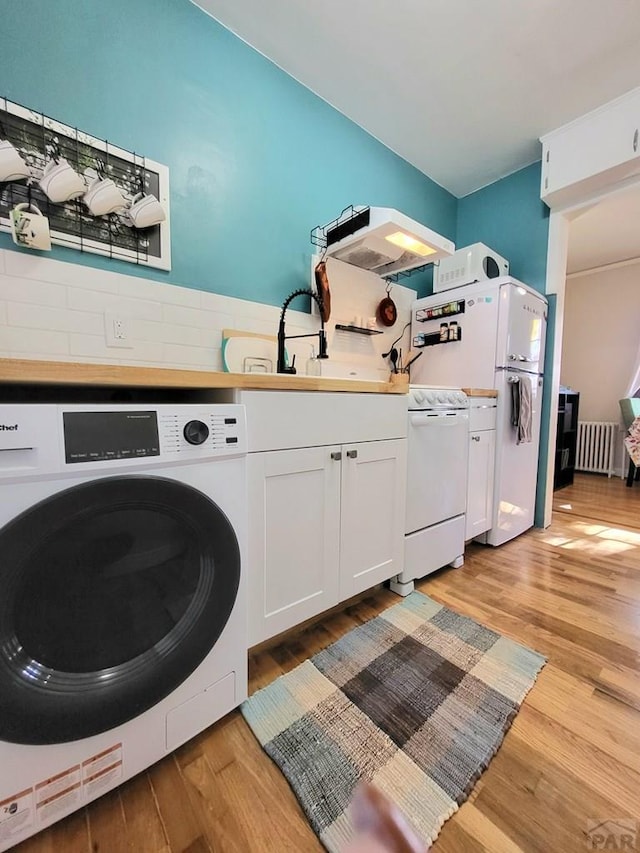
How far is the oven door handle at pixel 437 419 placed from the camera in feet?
4.90

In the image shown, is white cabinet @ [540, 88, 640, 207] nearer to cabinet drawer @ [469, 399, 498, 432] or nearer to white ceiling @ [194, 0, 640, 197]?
white ceiling @ [194, 0, 640, 197]

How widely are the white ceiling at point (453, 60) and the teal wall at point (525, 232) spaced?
0.71 ft

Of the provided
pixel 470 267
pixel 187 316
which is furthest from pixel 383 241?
pixel 187 316

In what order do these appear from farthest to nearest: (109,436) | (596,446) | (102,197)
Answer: (596,446)
(102,197)
(109,436)

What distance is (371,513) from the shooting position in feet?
4.42

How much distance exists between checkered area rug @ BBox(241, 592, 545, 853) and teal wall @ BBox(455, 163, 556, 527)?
1.68 m

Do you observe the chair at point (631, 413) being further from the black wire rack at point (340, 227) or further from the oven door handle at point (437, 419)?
the black wire rack at point (340, 227)

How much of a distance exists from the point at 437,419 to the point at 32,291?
1.63 metres

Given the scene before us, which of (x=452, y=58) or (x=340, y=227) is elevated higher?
(x=452, y=58)

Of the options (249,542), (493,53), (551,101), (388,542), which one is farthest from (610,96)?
(249,542)

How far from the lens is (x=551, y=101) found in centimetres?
188

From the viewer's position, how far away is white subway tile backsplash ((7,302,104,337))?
1.10 metres

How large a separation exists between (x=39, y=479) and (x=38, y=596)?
220mm

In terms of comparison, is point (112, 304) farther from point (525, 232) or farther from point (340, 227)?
point (525, 232)
